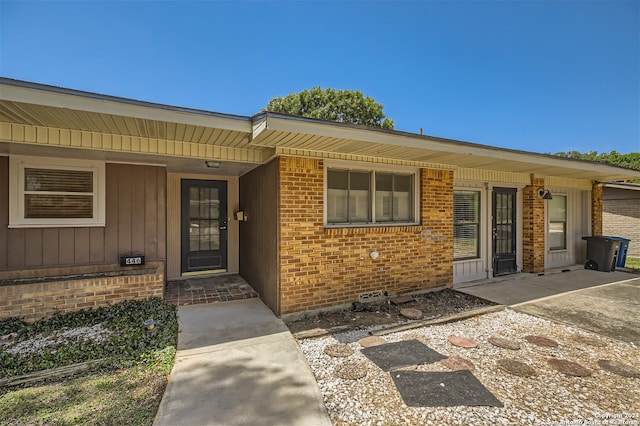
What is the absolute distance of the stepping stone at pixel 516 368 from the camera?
8.86 feet

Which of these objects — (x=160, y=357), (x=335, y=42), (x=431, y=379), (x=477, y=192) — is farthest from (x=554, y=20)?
(x=160, y=357)

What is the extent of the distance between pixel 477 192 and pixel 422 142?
3206 millimetres

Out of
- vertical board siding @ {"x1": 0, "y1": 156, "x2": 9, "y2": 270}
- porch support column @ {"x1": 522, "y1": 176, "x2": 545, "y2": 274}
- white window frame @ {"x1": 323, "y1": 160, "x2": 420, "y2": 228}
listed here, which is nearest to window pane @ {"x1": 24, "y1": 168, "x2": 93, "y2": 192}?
vertical board siding @ {"x1": 0, "y1": 156, "x2": 9, "y2": 270}

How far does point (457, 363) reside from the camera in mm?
2877

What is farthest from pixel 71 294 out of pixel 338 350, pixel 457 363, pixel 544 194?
pixel 544 194

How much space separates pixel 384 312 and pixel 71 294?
4.60m

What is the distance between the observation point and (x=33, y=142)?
338 centimetres

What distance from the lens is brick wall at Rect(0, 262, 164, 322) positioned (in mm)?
3703

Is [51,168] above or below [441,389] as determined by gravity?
above

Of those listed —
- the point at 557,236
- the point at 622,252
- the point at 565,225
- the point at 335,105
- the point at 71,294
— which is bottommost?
the point at 71,294

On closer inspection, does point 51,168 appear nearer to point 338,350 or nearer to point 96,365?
point 96,365

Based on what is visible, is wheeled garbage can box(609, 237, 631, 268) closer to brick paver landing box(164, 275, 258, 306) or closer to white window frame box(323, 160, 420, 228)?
white window frame box(323, 160, 420, 228)

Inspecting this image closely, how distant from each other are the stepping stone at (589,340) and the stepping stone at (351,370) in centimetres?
281

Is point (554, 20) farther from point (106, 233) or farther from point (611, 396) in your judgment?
point (106, 233)
